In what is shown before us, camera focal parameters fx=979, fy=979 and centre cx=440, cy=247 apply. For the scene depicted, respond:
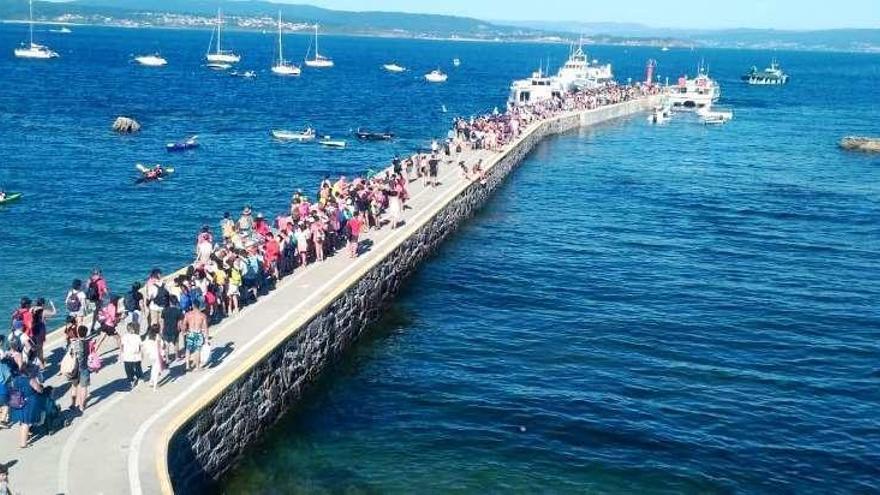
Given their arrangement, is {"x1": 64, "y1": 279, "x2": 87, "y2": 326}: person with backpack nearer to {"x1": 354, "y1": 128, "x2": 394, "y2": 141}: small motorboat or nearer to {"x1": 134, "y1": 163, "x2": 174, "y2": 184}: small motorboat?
{"x1": 134, "y1": 163, "x2": 174, "y2": 184}: small motorboat

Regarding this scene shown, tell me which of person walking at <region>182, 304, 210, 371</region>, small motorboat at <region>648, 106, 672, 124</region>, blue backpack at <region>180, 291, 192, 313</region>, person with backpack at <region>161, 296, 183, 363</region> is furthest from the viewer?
small motorboat at <region>648, 106, 672, 124</region>

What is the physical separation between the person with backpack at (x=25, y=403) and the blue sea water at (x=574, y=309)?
4276 mm

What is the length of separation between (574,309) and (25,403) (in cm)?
1936

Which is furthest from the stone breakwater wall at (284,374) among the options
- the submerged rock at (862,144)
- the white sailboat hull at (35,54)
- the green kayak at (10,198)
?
the white sailboat hull at (35,54)

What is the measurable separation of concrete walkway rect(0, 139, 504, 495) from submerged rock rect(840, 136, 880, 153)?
63.2 m

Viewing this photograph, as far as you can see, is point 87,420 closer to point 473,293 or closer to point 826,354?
point 473,293

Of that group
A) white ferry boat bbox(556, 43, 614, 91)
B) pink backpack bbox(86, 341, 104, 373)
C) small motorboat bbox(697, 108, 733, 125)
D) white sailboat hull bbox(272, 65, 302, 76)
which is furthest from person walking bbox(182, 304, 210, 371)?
white sailboat hull bbox(272, 65, 302, 76)

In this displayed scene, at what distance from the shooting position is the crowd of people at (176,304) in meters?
17.4

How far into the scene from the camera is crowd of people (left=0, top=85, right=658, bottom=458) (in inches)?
685

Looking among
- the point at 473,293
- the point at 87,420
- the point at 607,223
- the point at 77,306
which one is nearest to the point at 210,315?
the point at 77,306

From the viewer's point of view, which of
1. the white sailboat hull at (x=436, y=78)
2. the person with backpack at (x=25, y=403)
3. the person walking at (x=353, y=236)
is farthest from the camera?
the white sailboat hull at (x=436, y=78)

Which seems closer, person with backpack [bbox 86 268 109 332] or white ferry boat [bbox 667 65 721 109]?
person with backpack [bbox 86 268 109 332]

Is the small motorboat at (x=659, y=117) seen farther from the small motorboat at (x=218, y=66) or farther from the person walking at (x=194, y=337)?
the small motorboat at (x=218, y=66)

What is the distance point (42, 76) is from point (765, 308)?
11699cm
